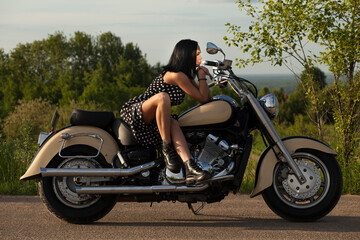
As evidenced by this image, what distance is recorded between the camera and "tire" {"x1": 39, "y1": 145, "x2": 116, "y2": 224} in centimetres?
562

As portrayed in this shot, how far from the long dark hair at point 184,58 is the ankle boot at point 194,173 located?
87cm

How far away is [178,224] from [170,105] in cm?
118

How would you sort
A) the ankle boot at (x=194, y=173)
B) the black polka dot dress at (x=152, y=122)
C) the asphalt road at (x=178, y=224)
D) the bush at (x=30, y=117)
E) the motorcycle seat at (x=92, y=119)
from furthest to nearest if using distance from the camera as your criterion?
the bush at (x=30, y=117) < the motorcycle seat at (x=92, y=119) < the black polka dot dress at (x=152, y=122) < the ankle boot at (x=194, y=173) < the asphalt road at (x=178, y=224)

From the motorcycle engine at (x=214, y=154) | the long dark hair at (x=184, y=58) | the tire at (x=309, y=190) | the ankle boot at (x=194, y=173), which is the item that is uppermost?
the long dark hair at (x=184, y=58)

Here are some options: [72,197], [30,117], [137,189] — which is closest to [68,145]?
[72,197]

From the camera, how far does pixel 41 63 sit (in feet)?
218

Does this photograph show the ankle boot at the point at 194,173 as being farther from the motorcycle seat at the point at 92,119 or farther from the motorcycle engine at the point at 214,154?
the motorcycle seat at the point at 92,119

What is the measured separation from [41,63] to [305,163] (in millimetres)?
63704

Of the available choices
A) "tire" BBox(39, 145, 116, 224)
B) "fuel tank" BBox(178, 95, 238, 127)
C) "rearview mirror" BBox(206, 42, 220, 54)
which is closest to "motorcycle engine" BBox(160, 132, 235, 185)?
"fuel tank" BBox(178, 95, 238, 127)

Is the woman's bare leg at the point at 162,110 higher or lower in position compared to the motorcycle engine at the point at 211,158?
higher

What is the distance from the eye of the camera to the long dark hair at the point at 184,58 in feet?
18.1

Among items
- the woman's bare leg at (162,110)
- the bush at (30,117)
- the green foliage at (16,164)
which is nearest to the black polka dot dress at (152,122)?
the woman's bare leg at (162,110)

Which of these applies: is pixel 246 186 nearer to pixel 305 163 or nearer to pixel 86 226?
pixel 305 163

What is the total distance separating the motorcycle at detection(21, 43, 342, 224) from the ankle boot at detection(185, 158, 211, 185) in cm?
9
